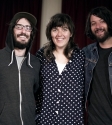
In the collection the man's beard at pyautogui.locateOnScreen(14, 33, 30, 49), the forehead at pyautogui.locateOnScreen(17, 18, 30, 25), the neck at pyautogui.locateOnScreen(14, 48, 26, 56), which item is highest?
the forehead at pyautogui.locateOnScreen(17, 18, 30, 25)

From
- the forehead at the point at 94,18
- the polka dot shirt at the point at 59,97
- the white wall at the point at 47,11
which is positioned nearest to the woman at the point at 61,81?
the polka dot shirt at the point at 59,97

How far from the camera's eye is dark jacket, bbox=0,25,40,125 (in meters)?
1.42

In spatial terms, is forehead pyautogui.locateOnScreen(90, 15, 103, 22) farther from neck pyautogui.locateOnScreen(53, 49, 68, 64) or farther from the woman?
neck pyautogui.locateOnScreen(53, 49, 68, 64)

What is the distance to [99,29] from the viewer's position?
1.83 meters

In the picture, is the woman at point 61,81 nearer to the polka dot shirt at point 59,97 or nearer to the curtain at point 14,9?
the polka dot shirt at point 59,97

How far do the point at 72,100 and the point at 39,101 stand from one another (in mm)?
268

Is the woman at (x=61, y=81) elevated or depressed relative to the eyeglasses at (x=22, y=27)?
depressed

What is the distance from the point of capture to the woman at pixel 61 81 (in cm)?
161

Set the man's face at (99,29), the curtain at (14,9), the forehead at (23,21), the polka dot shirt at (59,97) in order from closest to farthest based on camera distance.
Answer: the polka dot shirt at (59,97) → the forehead at (23,21) → the man's face at (99,29) → the curtain at (14,9)

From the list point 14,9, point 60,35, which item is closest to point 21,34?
point 60,35

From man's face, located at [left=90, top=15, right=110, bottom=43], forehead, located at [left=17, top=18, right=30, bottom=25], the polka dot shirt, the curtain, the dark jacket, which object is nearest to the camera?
the dark jacket

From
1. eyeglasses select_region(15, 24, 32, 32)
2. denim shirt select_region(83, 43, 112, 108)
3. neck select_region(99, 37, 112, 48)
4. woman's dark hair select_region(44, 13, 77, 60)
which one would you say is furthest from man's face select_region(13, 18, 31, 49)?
neck select_region(99, 37, 112, 48)

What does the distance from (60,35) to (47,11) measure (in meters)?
1.70

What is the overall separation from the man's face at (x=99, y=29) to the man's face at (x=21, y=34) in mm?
591
